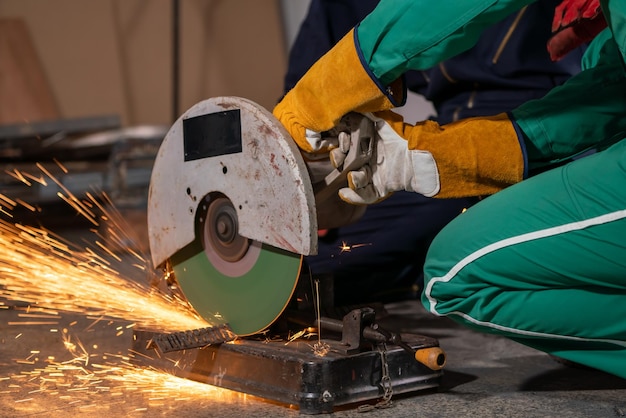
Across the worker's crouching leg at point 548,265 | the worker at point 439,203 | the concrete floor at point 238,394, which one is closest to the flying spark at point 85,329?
the concrete floor at point 238,394

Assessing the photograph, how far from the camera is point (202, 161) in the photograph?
2256 millimetres

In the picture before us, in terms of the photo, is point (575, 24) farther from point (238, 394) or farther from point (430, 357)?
point (238, 394)

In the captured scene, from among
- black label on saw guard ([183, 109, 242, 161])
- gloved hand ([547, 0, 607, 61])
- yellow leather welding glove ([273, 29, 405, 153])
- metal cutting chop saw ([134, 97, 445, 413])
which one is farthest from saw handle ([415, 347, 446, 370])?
gloved hand ([547, 0, 607, 61])

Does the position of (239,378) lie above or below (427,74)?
below

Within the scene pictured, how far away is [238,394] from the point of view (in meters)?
2.20

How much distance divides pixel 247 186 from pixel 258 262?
19 cm

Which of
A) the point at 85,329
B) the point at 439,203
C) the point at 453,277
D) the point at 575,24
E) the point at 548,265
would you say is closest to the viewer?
the point at 548,265

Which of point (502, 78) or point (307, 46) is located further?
point (307, 46)

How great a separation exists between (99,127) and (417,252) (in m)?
3.27

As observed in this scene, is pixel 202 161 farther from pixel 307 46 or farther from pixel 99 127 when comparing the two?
pixel 99 127

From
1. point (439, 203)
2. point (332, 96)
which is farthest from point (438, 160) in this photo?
point (439, 203)

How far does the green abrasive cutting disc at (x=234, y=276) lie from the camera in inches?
85.5

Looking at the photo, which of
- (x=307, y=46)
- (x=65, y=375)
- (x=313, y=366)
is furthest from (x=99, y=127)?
(x=313, y=366)

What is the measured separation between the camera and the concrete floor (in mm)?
2066
